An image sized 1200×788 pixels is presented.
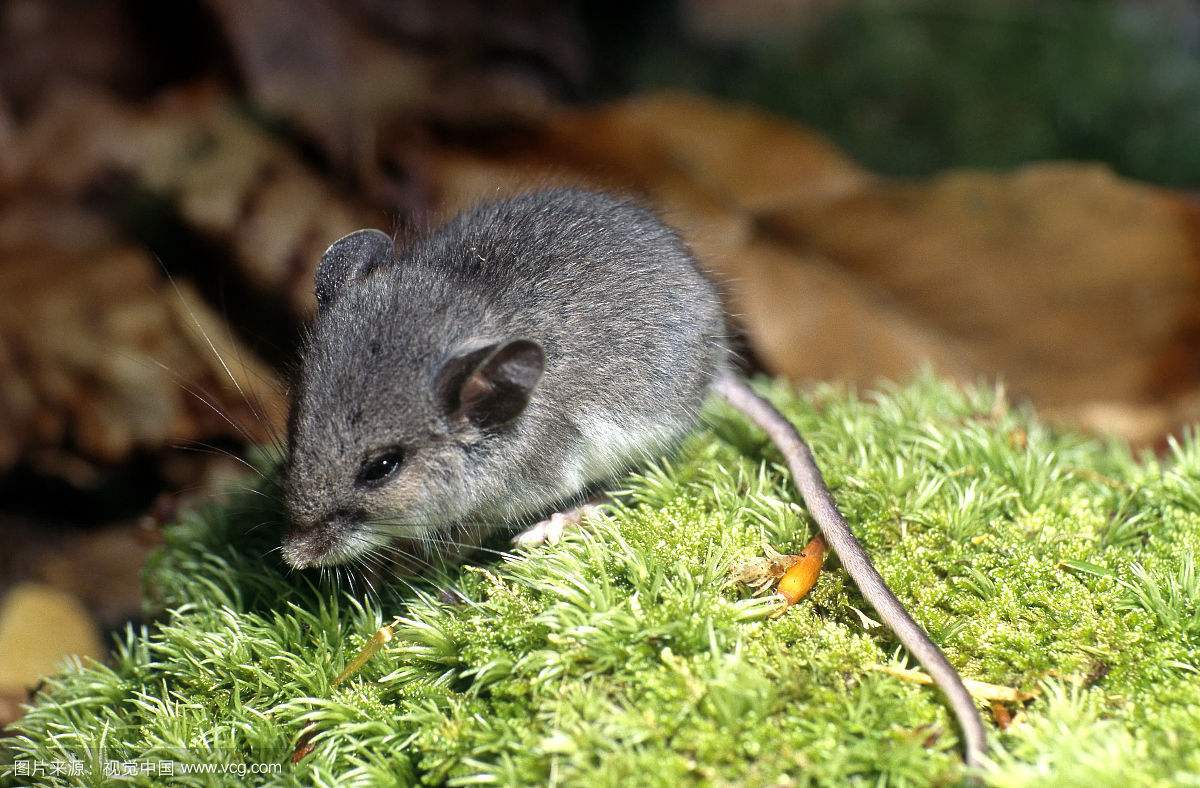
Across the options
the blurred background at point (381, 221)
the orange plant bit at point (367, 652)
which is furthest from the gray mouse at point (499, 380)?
the blurred background at point (381, 221)

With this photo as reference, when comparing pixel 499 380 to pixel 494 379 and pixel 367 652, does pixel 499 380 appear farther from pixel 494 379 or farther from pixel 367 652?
pixel 367 652

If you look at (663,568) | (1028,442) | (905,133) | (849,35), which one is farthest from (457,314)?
(849,35)

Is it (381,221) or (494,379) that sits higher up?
(494,379)

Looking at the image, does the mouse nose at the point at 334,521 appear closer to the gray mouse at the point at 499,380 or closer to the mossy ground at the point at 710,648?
the gray mouse at the point at 499,380

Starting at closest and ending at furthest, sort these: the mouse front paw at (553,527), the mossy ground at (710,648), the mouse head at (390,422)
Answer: the mossy ground at (710,648)
the mouse head at (390,422)
the mouse front paw at (553,527)

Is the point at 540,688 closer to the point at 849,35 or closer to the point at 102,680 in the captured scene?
the point at 102,680

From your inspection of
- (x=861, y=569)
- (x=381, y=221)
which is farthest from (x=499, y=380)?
(x=381, y=221)
